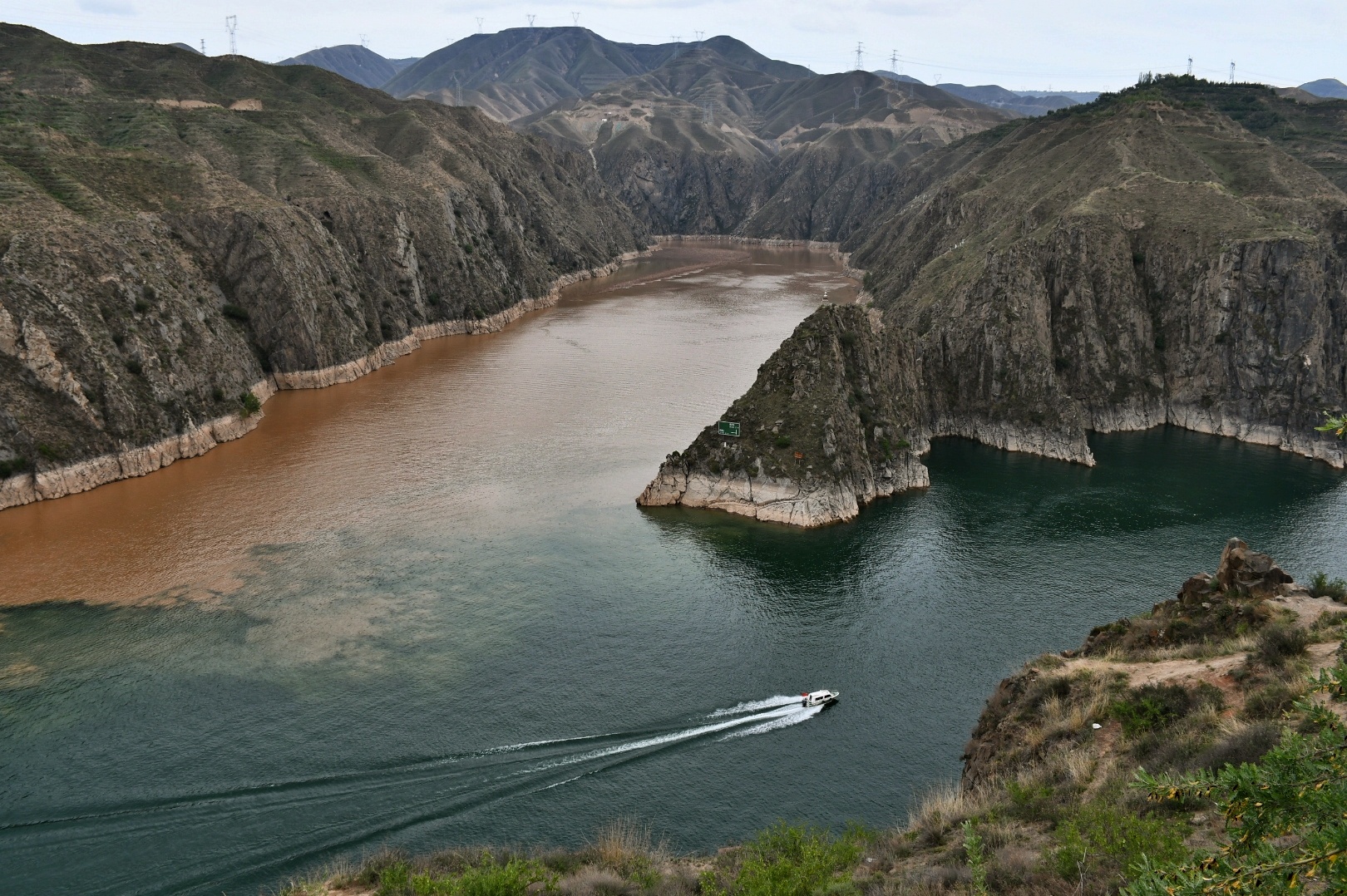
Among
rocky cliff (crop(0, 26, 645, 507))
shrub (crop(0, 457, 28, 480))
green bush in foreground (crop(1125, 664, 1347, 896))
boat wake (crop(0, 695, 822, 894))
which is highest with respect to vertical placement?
rocky cliff (crop(0, 26, 645, 507))

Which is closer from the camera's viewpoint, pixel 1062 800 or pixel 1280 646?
pixel 1062 800

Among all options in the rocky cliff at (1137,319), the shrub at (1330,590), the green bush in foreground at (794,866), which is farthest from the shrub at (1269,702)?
the rocky cliff at (1137,319)

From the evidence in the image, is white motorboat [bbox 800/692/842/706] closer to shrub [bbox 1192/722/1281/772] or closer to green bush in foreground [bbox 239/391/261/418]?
shrub [bbox 1192/722/1281/772]

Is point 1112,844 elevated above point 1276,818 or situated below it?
below

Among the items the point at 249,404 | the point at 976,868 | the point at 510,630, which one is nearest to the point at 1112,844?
the point at 976,868

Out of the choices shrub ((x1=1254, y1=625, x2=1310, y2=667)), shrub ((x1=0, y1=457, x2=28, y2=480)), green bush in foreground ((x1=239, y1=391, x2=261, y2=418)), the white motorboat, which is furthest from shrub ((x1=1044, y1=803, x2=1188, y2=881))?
green bush in foreground ((x1=239, y1=391, x2=261, y2=418))

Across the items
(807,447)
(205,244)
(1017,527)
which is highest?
(205,244)

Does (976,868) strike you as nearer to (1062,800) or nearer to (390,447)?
(1062,800)
